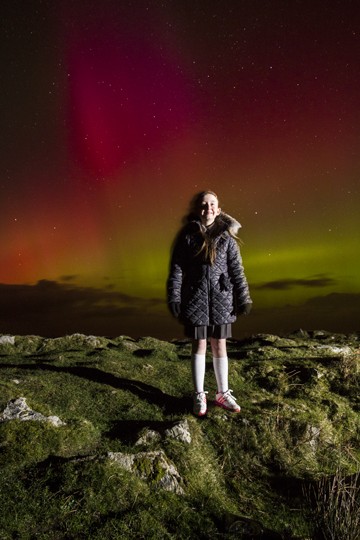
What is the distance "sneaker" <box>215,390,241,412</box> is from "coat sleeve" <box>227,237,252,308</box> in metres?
1.27

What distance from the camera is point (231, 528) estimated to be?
384 centimetres

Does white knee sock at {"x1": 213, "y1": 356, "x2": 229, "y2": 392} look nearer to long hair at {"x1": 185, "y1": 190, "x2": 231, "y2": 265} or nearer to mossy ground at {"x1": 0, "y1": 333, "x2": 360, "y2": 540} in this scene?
mossy ground at {"x1": 0, "y1": 333, "x2": 360, "y2": 540}

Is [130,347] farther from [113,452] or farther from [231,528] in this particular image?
[231,528]

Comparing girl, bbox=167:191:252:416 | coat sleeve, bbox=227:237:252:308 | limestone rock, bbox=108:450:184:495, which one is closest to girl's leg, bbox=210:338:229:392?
girl, bbox=167:191:252:416

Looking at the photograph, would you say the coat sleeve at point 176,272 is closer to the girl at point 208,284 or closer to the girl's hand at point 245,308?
the girl at point 208,284

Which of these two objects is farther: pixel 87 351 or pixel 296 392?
pixel 87 351

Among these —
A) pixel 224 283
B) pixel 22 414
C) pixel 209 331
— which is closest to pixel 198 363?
pixel 209 331

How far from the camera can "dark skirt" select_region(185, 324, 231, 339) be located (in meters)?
6.21

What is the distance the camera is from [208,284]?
6309 mm

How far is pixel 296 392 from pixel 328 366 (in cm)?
134

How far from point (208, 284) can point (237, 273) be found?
0.49 metres

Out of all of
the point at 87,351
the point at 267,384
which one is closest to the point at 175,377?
the point at 267,384

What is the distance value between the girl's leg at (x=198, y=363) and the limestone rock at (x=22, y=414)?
186 centimetres

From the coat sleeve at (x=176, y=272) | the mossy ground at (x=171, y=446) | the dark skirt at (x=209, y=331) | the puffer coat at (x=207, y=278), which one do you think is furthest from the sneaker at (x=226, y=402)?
the coat sleeve at (x=176, y=272)
